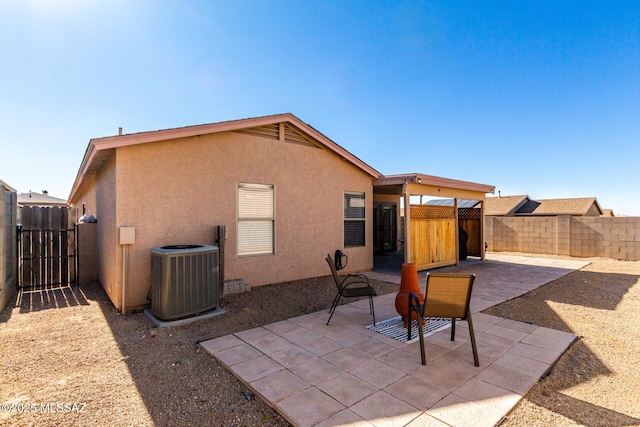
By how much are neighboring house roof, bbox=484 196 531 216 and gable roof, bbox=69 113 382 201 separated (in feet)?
53.8

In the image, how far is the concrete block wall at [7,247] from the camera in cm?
505

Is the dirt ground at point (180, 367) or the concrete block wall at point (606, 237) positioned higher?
the concrete block wall at point (606, 237)

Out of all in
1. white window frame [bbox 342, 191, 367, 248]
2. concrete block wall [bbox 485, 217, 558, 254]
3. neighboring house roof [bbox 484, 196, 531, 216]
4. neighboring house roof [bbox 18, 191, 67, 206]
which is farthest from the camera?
neighboring house roof [bbox 484, 196, 531, 216]

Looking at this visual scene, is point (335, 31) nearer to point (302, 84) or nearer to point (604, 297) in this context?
point (302, 84)

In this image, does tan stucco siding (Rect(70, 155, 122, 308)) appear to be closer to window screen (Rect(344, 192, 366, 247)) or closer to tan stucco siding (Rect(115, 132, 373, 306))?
tan stucco siding (Rect(115, 132, 373, 306))

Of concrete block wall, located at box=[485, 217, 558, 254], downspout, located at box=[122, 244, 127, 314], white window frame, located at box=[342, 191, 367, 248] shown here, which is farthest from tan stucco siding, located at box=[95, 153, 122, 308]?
concrete block wall, located at box=[485, 217, 558, 254]

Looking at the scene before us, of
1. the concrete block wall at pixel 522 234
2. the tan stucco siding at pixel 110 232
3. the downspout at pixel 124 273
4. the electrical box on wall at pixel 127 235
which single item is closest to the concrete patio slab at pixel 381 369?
the downspout at pixel 124 273

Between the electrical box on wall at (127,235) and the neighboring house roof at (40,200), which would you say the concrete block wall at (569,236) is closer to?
the electrical box on wall at (127,235)

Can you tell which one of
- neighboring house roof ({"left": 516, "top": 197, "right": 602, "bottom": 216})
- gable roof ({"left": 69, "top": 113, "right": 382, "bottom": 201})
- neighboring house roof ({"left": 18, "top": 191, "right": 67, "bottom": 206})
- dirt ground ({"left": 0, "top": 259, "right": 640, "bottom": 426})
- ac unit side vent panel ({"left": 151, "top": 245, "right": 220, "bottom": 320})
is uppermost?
gable roof ({"left": 69, "top": 113, "right": 382, "bottom": 201})

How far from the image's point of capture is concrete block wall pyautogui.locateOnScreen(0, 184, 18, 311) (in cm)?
505

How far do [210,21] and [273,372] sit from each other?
7862 millimetres

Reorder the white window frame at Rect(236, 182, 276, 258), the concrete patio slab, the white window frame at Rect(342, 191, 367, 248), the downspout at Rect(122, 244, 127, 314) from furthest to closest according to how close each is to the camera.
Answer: the white window frame at Rect(342, 191, 367, 248) → the white window frame at Rect(236, 182, 276, 258) → the downspout at Rect(122, 244, 127, 314) → the concrete patio slab

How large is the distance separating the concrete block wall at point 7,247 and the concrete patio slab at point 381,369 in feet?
14.2

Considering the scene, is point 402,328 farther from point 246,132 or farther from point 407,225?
point 246,132
